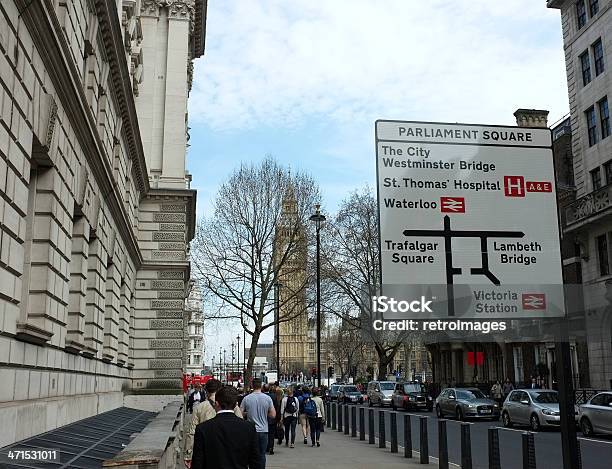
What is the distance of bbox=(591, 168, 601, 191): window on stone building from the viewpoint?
3862 centimetres

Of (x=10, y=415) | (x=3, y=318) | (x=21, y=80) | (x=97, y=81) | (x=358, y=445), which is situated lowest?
(x=358, y=445)

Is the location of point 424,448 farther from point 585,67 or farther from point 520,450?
point 585,67

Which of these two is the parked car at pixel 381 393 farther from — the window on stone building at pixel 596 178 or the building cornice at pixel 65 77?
the building cornice at pixel 65 77

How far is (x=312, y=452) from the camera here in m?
18.7

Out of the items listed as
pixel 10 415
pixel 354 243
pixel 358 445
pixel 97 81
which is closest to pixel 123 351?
pixel 358 445

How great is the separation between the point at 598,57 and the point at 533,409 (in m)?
22.1

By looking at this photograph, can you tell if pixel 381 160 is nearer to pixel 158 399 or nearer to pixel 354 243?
pixel 158 399

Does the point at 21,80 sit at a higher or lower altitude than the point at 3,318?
higher

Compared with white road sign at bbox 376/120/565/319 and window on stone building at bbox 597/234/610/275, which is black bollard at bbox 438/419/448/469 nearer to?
white road sign at bbox 376/120/565/319

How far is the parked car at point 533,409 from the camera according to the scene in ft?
81.4

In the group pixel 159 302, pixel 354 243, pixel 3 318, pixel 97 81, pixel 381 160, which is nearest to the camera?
pixel 381 160

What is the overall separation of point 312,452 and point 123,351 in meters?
10.6

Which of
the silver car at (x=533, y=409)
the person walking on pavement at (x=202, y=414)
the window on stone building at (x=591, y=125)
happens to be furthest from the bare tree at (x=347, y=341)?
the person walking on pavement at (x=202, y=414)

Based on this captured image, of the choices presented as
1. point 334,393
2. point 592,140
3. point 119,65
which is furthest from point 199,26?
point 334,393
